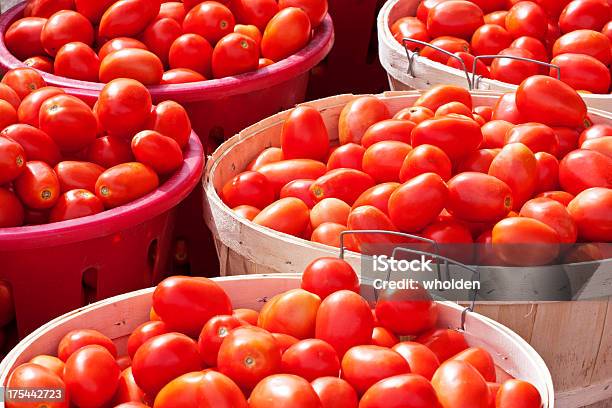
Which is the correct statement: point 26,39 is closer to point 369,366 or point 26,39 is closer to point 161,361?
point 161,361

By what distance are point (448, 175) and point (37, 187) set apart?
3.18ft

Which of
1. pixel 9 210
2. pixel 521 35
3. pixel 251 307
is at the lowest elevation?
pixel 251 307

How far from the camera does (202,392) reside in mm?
1556

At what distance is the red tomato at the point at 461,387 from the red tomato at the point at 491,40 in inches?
66.2

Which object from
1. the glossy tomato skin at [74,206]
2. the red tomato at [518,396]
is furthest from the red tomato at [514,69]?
the red tomato at [518,396]

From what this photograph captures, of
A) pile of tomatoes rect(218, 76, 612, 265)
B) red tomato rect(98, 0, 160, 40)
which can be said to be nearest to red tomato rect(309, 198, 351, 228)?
pile of tomatoes rect(218, 76, 612, 265)

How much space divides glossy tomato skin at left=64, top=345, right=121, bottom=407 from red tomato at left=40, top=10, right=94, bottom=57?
1.50 metres

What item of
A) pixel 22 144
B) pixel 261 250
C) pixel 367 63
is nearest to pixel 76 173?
pixel 22 144

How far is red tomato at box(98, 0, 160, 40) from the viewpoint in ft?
9.71

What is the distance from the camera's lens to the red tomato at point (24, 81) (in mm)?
2660

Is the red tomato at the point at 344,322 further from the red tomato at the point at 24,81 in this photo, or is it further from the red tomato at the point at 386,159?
the red tomato at the point at 24,81

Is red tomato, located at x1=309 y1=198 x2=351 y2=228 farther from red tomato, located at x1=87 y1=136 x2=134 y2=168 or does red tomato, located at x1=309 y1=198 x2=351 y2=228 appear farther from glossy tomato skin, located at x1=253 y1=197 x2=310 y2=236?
red tomato, located at x1=87 y1=136 x2=134 y2=168

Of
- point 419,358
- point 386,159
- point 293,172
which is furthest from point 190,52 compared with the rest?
point 419,358

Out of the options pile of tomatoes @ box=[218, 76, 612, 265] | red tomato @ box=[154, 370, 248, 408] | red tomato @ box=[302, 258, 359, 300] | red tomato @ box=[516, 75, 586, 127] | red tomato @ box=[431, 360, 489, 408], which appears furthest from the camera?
red tomato @ box=[516, 75, 586, 127]
